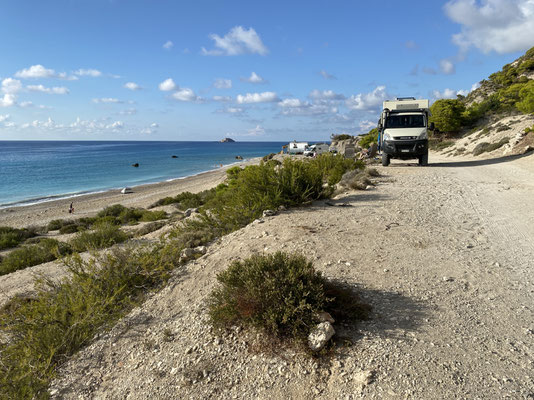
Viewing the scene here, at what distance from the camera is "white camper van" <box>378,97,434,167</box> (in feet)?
54.3

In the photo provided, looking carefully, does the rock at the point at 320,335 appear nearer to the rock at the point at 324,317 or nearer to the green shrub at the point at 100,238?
the rock at the point at 324,317

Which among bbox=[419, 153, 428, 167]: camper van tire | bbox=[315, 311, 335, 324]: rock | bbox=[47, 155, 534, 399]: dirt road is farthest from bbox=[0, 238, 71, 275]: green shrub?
bbox=[419, 153, 428, 167]: camper van tire

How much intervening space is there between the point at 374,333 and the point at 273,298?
110cm

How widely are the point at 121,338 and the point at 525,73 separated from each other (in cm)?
6385

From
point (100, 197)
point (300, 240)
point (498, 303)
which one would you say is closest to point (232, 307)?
point (300, 240)

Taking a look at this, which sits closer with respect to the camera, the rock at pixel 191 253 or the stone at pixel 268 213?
the rock at pixel 191 253

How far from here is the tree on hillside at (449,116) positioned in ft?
125

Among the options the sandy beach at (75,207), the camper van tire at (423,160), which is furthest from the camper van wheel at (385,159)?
the sandy beach at (75,207)

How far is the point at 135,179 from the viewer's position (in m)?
47.0

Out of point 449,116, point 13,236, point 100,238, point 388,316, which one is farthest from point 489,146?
point 13,236

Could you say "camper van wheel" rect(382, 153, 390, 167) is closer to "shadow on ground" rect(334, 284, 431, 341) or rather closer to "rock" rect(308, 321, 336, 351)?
"shadow on ground" rect(334, 284, 431, 341)

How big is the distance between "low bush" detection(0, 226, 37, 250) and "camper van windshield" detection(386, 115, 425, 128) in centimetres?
Result: 1864

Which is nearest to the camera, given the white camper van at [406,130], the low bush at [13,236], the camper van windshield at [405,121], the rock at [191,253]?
the rock at [191,253]

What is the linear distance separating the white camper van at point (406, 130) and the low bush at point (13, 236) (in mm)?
18184
